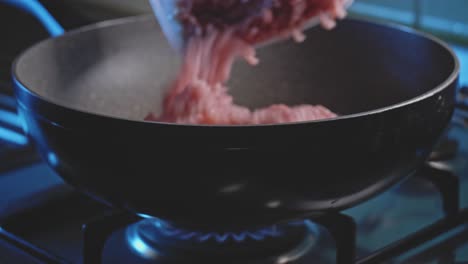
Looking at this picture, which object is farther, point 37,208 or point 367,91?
point 367,91

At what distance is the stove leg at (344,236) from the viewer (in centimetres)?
67

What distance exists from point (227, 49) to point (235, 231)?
25 cm

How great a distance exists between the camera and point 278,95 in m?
1.02

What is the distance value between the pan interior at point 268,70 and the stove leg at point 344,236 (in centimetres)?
26

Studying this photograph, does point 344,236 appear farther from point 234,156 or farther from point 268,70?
point 268,70

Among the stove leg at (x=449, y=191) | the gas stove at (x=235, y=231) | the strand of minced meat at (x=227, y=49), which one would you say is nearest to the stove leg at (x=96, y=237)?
the gas stove at (x=235, y=231)

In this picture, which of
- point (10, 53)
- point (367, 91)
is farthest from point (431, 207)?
point (10, 53)

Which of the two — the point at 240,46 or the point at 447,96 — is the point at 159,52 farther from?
the point at 447,96

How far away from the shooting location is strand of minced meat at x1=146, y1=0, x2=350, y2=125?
79cm

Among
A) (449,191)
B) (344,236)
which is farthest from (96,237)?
Result: (449,191)

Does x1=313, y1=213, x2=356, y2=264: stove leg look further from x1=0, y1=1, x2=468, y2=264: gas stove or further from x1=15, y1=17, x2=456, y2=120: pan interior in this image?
x1=15, y1=17, x2=456, y2=120: pan interior

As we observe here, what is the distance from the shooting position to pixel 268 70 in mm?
1034

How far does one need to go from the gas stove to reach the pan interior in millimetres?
122

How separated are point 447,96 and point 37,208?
51 centimetres
